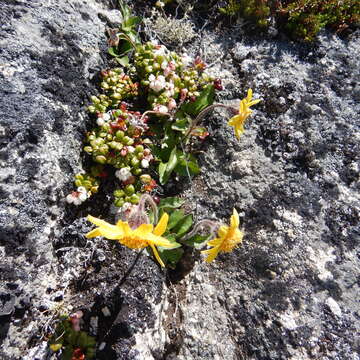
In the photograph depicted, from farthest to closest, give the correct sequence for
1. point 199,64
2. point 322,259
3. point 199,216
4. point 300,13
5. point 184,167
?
1. point 300,13
2. point 199,64
3. point 184,167
4. point 199,216
5. point 322,259

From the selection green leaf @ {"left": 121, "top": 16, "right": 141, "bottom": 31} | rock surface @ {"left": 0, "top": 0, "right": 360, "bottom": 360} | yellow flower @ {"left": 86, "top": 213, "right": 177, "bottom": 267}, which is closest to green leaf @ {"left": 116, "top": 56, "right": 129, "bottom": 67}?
rock surface @ {"left": 0, "top": 0, "right": 360, "bottom": 360}

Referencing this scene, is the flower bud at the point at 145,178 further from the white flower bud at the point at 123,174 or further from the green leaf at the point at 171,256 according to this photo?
the green leaf at the point at 171,256

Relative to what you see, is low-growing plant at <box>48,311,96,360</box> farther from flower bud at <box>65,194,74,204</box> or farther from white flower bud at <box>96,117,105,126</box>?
white flower bud at <box>96,117,105,126</box>

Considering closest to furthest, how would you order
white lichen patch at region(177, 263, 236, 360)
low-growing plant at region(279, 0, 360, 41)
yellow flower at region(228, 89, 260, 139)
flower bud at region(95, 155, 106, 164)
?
white lichen patch at region(177, 263, 236, 360)
yellow flower at region(228, 89, 260, 139)
flower bud at region(95, 155, 106, 164)
low-growing plant at region(279, 0, 360, 41)

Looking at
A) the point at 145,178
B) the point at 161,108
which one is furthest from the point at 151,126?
the point at 145,178

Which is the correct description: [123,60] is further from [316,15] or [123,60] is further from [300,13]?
[316,15]

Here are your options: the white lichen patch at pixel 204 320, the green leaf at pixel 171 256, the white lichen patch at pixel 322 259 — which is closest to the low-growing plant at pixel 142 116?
the green leaf at pixel 171 256
